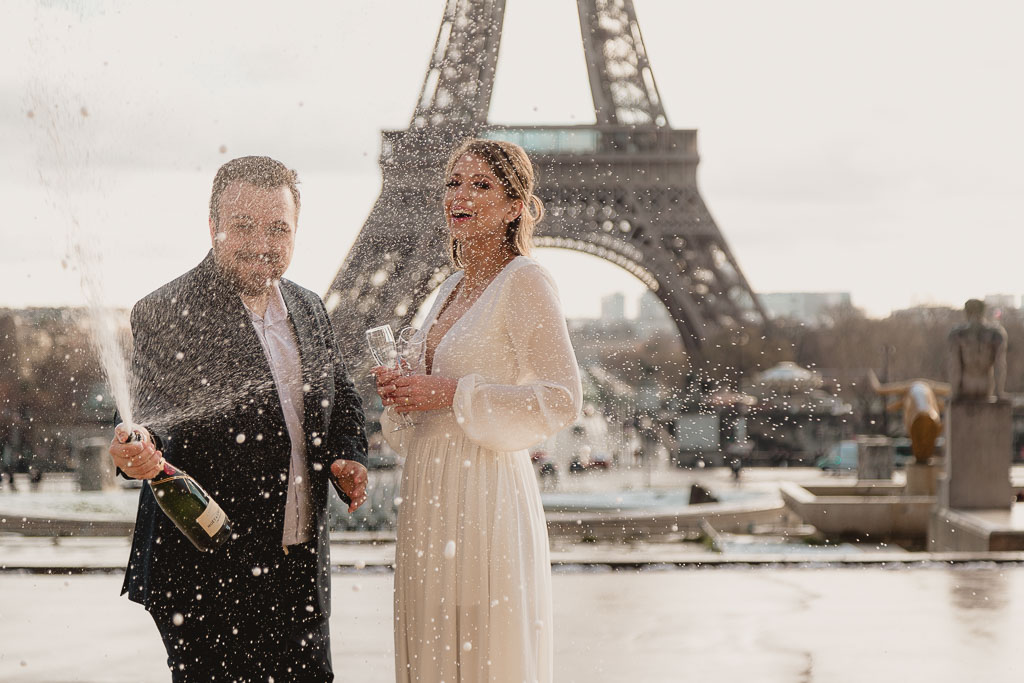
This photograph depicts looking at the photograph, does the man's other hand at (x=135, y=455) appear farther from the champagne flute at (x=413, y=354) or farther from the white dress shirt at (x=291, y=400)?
the champagne flute at (x=413, y=354)

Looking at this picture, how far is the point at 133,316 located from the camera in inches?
104

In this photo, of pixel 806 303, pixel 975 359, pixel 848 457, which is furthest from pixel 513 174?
pixel 806 303

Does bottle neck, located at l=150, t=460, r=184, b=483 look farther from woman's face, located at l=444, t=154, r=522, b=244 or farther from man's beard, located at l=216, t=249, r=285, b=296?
woman's face, located at l=444, t=154, r=522, b=244

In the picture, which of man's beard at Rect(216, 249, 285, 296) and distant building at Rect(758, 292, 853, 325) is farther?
distant building at Rect(758, 292, 853, 325)

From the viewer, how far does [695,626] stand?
16.4 feet

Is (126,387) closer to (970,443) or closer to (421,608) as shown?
(421,608)

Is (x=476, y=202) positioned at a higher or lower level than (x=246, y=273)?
higher

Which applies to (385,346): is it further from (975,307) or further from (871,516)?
(871,516)

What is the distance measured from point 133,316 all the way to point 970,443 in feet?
29.5

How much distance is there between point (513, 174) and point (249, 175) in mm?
608

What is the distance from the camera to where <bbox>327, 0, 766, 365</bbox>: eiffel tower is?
18.8m

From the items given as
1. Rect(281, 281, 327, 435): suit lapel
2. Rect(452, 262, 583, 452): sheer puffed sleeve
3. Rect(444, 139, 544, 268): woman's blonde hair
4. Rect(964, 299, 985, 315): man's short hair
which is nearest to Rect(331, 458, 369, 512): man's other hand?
Rect(281, 281, 327, 435): suit lapel

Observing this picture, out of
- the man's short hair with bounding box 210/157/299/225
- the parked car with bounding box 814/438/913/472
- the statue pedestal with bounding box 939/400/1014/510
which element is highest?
the man's short hair with bounding box 210/157/299/225

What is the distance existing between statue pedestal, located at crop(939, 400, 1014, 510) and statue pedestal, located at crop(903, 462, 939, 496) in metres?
2.37
